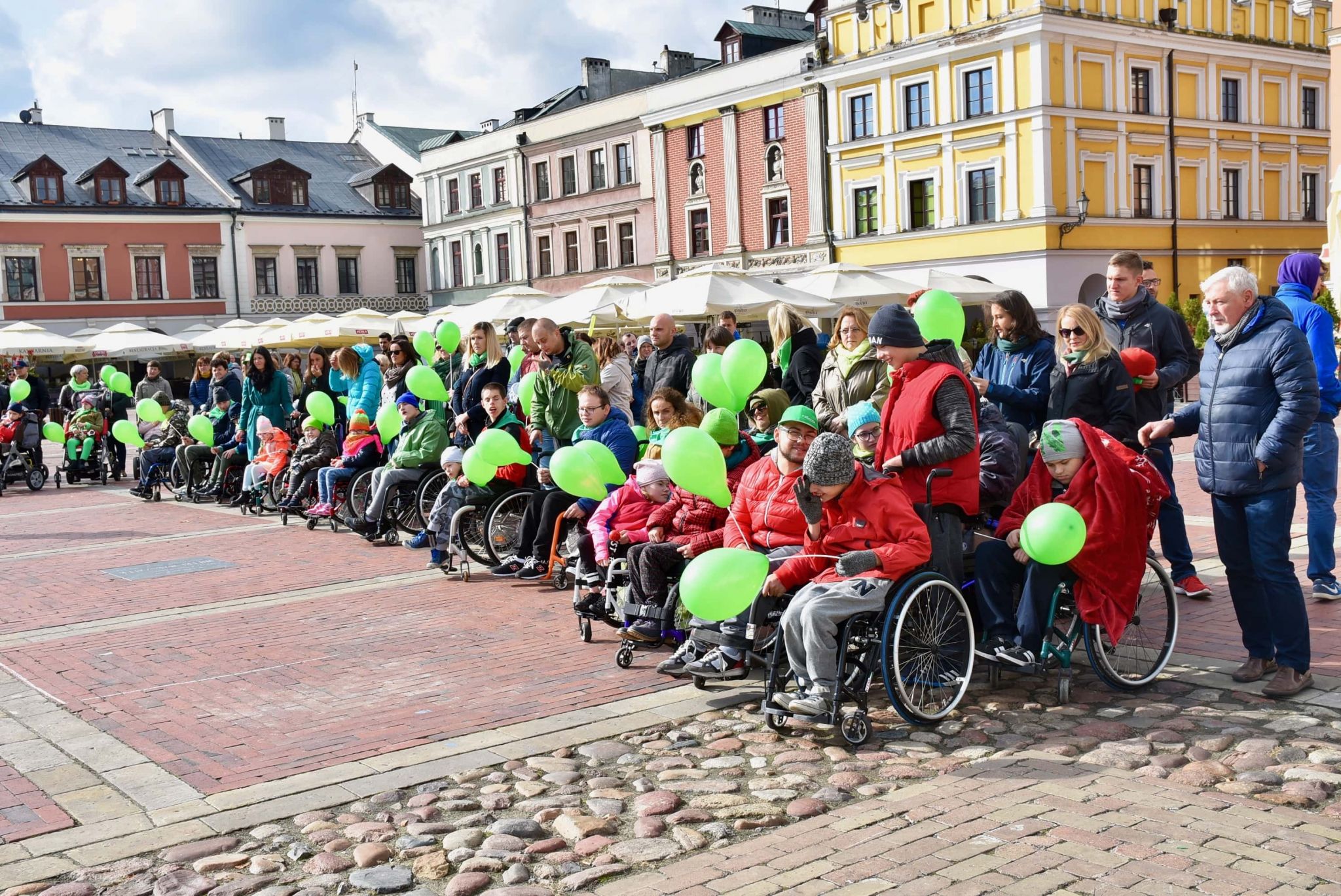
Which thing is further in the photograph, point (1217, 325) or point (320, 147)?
point (320, 147)

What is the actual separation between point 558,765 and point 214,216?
5324 cm

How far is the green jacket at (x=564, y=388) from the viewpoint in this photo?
408 inches

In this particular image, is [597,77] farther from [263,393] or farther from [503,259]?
[263,393]

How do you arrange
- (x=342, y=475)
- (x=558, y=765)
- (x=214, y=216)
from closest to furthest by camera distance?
1. (x=558, y=765)
2. (x=342, y=475)
3. (x=214, y=216)

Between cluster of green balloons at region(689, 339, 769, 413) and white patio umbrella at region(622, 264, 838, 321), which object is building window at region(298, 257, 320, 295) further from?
cluster of green balloons at region(689, 339, 769, 413)

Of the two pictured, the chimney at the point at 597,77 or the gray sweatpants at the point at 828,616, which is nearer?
the gray sweatpants at the point at 828,616

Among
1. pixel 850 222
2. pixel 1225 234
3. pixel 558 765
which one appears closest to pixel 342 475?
pixel 558 765

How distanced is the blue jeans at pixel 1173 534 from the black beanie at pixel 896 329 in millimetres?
2478

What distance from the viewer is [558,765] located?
5.57 meters

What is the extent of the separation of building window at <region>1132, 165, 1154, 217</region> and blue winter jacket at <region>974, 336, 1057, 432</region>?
105 ft

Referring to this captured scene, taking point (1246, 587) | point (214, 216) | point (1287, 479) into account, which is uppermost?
point (214, 216)

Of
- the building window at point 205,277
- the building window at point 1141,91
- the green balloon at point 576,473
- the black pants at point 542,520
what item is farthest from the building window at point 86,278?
the green balloon at point 576,473

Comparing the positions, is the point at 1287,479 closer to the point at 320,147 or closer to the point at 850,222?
the point at 850,222

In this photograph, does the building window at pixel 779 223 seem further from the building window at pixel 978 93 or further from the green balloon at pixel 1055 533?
the green balloon at pixel 1055 533
